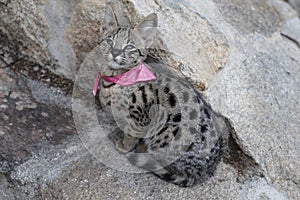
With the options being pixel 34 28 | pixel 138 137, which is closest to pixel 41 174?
pixel 138 137

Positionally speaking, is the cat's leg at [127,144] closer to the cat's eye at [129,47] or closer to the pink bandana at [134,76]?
the pink bandana at [134,76]

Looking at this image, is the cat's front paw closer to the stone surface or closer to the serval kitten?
the serval kitten

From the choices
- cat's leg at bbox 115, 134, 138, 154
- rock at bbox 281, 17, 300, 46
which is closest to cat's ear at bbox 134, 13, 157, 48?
cat's leg at bbox 115, 134, 138, 154

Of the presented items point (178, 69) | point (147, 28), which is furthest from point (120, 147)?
point (147, 28)

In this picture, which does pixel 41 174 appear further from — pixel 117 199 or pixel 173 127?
pixel 173 127

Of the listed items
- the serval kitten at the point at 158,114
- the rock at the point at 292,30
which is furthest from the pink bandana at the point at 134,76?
the rock at the point at 292,30

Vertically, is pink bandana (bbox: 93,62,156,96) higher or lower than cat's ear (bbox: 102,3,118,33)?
lower

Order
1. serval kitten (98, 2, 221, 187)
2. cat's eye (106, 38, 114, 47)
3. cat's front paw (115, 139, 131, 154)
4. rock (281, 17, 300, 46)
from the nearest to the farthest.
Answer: serval kitten (98, 2, 221, 187), cat's eye (106, 38, 114, 47), cat's front paw (115, 139, 131, 154), rock (281, 17, 300, 46)
